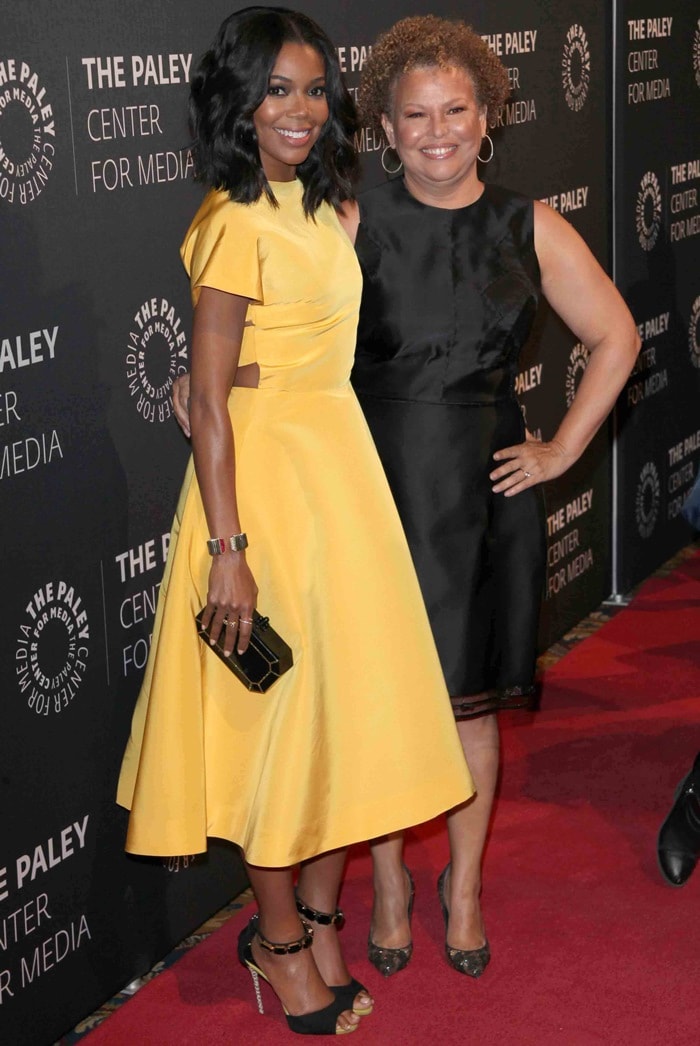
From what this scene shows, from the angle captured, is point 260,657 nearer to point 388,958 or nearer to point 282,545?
point 282,545

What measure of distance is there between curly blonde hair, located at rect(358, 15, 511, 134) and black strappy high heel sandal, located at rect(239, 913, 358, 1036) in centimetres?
162

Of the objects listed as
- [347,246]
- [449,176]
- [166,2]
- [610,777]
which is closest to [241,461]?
[347,246]

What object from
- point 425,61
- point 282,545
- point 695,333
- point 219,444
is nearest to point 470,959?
point 282,545

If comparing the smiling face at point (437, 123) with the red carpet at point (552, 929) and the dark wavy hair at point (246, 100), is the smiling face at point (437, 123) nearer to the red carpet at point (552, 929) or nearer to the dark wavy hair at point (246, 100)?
the dark wavy hair at point (246, 100)

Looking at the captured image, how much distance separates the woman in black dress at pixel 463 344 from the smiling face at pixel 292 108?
0.32 metres

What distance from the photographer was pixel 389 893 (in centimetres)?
325

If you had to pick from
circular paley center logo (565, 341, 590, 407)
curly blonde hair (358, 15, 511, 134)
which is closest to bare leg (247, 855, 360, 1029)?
curly blonde hair (358, 15, 511, 134)

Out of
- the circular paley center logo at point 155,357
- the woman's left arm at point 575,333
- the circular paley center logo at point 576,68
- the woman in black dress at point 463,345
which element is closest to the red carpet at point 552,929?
the woman in black dress at point 463,345

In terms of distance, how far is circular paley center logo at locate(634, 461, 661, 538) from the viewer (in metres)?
5.89

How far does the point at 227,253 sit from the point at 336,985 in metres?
1.50

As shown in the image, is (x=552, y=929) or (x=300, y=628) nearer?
(x=300, y=628)

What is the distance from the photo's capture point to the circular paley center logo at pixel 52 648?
9.17 ft

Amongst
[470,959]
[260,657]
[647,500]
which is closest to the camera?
[260,657]

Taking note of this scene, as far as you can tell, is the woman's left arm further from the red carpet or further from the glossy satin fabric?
the red carpet
